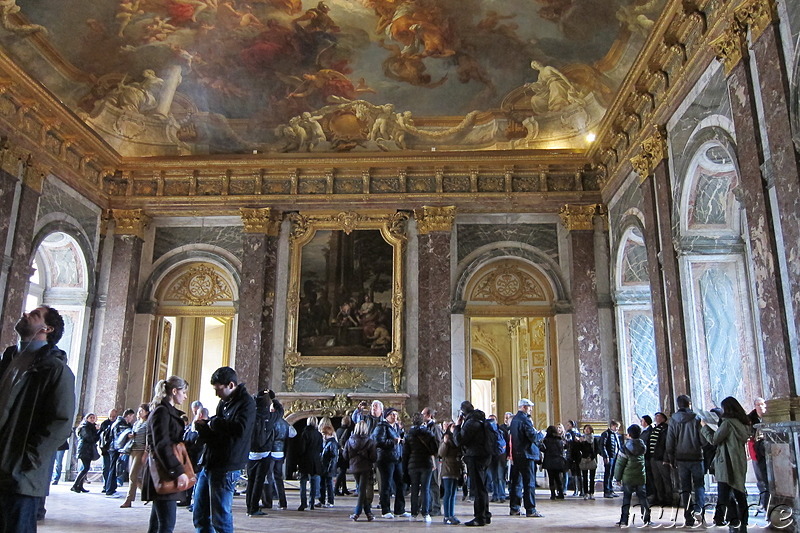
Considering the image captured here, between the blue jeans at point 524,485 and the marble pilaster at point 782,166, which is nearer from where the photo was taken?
the marble pilaster at point 782,166

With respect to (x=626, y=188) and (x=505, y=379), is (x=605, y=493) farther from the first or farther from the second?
(x=505, y=379)

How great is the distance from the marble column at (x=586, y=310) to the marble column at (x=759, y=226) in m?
6.78

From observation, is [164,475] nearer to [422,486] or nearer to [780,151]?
[422,486]

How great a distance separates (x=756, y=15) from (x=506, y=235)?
29.2ft

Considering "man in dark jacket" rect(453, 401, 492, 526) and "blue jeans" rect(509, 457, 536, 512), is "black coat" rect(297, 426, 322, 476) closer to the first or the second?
"man in dark jacket" rect(453, 401, 492, 526)

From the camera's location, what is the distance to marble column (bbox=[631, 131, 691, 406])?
39.3ft

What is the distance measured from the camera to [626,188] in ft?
50.8

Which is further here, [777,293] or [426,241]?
[426,241]

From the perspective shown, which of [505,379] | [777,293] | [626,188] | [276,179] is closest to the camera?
[777,293]

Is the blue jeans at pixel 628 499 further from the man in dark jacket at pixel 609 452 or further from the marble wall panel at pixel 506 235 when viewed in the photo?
the marble wall panel at pixel 506 235

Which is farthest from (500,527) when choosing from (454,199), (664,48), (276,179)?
(276,179)

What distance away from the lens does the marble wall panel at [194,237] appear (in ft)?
58.2

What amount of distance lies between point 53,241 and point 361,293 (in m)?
7.57

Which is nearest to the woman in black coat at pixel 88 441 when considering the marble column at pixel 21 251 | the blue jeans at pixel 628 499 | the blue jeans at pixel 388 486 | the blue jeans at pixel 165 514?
the marble column at pixel 21 251
